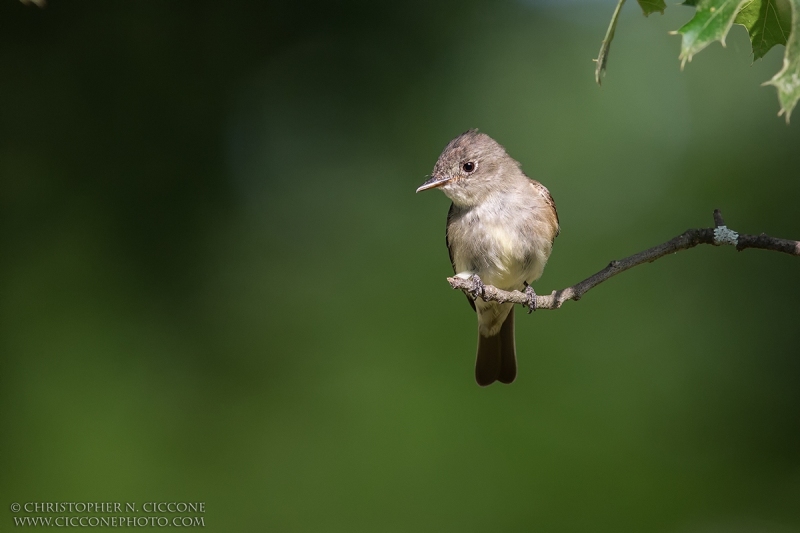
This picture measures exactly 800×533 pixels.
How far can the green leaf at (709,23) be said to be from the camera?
2053 millimetres

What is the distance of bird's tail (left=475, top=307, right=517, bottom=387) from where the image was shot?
5.60 meters

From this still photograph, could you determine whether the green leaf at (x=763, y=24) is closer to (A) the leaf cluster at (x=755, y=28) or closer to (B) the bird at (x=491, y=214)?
Result: (A) the leaf cluster at (x=755, y=28)

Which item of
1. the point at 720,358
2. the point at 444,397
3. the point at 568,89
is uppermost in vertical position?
the point at 568,89

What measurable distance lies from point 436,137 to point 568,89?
1777mm

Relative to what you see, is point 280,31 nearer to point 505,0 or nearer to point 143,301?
point 505,0

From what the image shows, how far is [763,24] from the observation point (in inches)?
93.1

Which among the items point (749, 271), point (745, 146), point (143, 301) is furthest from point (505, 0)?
point (143, 301)

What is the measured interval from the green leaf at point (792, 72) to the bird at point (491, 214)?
2.61 m

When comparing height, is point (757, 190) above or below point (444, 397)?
above

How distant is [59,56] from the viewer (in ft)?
27.2

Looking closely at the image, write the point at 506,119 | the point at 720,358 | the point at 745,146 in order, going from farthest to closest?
1. the point at 506,119
2. the point at 745,146
3. the point at 720,358

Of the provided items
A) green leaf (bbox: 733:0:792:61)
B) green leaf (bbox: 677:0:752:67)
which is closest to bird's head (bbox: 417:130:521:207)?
green leaf (bbox: 733:0:792:61)

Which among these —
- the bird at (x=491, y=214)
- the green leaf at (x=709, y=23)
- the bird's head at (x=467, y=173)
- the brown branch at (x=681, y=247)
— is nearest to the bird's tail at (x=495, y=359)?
the bird at (x=491, y=214)

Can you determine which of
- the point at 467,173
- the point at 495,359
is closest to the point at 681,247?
the point at 467,173
